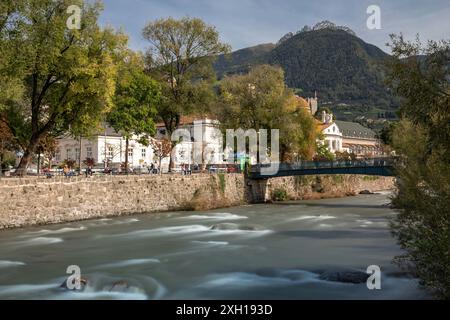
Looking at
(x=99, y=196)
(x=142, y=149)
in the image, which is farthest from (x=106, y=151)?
(x=99, y=196)

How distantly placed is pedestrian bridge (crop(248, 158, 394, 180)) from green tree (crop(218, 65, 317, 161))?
4.21 m

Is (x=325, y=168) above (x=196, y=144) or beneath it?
beneath

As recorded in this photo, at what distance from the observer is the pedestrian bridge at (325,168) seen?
49000 mm

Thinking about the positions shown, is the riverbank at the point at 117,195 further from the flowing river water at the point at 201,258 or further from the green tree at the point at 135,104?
the green tree at the point at 135,104

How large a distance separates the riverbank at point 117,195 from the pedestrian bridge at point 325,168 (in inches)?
77.3

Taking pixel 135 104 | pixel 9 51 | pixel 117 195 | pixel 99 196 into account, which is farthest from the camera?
pixel 135 104

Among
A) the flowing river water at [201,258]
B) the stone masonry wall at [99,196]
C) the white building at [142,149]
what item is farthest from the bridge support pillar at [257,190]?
the flowing river water at [201,258]

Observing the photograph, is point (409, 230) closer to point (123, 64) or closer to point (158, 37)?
point (123, 64)

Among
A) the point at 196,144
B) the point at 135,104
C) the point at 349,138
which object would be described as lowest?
the point at 196,144

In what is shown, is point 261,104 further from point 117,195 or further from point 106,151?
point 106,151

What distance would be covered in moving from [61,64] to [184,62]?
19.2 metres

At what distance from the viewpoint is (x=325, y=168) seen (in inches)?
2021

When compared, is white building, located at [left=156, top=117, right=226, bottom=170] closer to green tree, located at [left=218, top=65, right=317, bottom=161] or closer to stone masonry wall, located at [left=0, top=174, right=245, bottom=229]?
green tree, located at [left=218, top=65, right=317, bottom=161]

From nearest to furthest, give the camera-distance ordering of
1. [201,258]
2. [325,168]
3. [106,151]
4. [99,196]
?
1. [201,258]
2. [99,196]
3. [325,168]
4. [106,151]
